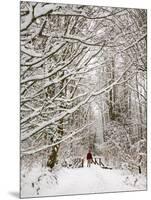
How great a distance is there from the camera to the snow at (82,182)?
305 centimetres

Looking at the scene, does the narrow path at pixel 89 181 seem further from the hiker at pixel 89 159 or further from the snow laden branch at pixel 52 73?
the snow laden branch at pixel 52 73

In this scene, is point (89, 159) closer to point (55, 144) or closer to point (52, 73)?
point (55, 144)

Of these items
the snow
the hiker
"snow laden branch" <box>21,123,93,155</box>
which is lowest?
the snow

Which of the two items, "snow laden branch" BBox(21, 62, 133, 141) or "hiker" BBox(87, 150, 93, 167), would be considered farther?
"hiker" BBox(87, 150, 93, 167)

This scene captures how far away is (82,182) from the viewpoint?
3.15 m

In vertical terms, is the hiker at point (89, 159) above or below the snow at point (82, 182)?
above

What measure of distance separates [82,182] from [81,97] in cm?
57

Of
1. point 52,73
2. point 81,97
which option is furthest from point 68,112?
point 52,73

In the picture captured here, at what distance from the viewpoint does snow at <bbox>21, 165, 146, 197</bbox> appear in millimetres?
3049

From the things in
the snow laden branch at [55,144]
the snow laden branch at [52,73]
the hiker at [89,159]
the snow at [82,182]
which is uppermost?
the snow laden branch at [52,73]

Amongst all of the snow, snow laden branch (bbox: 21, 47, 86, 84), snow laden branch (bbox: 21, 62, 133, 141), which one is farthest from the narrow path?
snow laden branch (bbox: 21, 47, 86, 84)

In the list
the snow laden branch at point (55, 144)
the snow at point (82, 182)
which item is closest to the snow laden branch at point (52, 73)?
the snow laden branch at point (55, 144)

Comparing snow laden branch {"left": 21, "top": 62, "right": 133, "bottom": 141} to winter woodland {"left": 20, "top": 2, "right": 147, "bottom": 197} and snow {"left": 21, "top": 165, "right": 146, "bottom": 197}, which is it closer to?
winter woodland {"left": 20, "top": 2, "right": 147, "bottom": 197}

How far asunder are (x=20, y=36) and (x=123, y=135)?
97 cm
